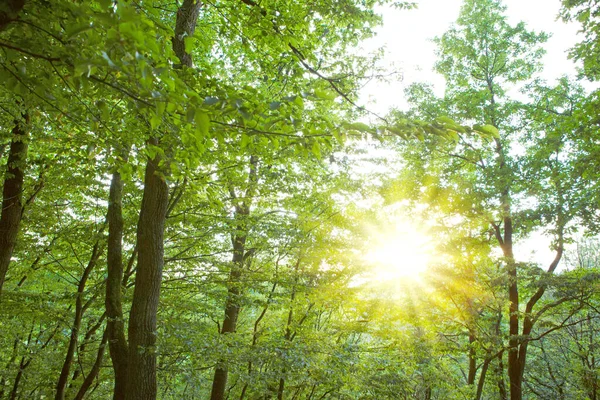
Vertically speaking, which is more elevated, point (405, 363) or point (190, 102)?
point (190, 102)

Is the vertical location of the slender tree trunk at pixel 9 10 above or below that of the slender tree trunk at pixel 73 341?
above

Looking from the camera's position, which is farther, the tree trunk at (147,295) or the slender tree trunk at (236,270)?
the slender tree trunk at (236,270)

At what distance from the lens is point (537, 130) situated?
29.8ft

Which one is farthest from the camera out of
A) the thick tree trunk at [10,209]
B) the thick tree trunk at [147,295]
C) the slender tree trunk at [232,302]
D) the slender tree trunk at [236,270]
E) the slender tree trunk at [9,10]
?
the slender tree trunk at [232,302]

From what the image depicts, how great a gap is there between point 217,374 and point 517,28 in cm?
1142

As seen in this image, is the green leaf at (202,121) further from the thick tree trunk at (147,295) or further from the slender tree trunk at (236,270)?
the slender tree trunk at (236,270)

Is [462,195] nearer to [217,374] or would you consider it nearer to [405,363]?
[405,363]

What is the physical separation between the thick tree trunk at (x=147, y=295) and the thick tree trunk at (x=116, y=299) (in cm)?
27

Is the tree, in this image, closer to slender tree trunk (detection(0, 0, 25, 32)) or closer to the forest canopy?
the forest canopy

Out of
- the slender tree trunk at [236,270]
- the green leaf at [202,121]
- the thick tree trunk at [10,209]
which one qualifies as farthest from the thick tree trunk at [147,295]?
the green leaf at [202,121]

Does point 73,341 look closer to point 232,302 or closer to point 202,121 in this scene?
point 232,302

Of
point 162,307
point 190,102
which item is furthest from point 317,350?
point 190,102

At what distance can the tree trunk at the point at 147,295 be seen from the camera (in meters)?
3.66

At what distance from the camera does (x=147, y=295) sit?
387cm
